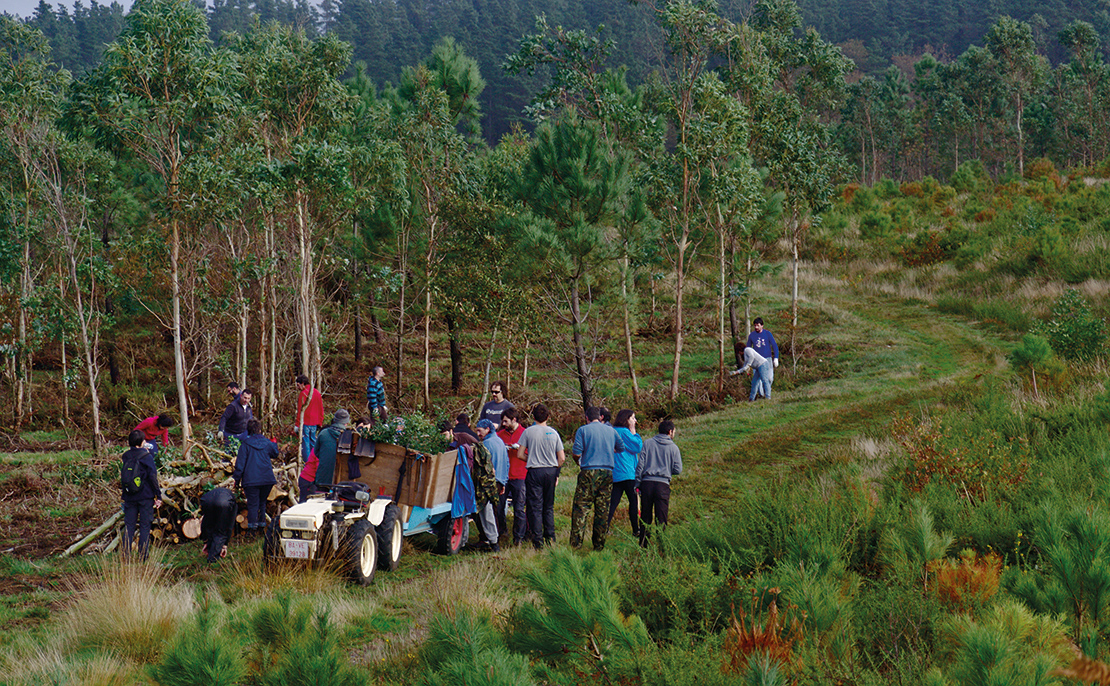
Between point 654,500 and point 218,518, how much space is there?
5102mm

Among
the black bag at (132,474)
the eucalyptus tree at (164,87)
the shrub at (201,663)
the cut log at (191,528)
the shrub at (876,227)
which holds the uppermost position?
the eucalyptus tree at (164,87)

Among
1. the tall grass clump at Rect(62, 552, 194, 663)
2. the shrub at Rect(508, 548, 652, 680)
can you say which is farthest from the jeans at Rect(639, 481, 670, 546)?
the shrub at Rect(508, 548, 652, 680)

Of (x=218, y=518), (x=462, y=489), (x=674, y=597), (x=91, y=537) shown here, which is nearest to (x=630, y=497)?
(x=462, y=489)

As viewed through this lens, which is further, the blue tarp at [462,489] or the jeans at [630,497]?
the blue tarp at [462,489]

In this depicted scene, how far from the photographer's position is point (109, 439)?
22.5m

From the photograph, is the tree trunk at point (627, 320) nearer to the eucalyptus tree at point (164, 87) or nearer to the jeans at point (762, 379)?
the jeans at point (762, 379)

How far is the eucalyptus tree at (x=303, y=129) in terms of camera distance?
1834 centimetres

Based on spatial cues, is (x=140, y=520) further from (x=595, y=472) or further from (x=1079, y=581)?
(x=1079, y=581)

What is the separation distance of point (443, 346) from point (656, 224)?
14.0m

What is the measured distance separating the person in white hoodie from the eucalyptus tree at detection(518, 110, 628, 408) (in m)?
4.09

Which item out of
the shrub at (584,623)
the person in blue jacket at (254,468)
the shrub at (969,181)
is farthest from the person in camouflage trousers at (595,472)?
the shrub at (969,181)

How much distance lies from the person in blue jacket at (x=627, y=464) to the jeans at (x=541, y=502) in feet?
2.58

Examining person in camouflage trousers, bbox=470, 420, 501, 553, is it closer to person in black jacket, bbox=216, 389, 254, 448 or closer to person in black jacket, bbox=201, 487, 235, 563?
person in black jacket, bbox=201, 487, 235, 563

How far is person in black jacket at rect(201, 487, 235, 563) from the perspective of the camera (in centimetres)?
972
